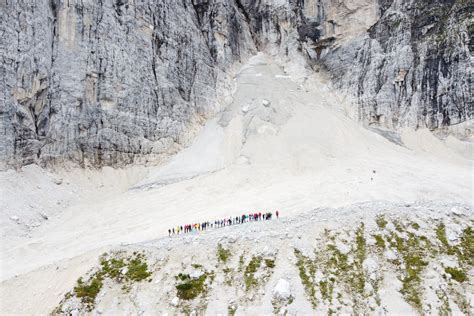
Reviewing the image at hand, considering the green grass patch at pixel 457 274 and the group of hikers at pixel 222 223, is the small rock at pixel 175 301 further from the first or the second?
the green grass patch at pixel 457 274

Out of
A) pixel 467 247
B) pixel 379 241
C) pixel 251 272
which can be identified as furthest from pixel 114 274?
pixel 467 247

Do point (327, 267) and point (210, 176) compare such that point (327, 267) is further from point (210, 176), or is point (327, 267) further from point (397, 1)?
point (397, 1)

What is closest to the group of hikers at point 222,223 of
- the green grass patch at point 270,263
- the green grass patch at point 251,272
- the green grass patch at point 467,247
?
the green grass patch at point 251,272

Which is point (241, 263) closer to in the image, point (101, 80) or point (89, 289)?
point (89, 289)

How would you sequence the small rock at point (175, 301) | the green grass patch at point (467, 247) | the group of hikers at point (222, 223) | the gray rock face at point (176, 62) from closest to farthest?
1. the small rock at point (175, 301)
2. the green grass patch at point (467, 247)
3. the group of hikers at point (222, 223)
4. the gray rock face at point (176, 62)

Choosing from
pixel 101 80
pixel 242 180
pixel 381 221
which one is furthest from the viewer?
pixel 101 80

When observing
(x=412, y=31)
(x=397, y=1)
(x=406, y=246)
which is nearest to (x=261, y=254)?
(x=406, y=246)

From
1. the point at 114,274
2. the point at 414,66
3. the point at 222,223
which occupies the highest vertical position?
the point at 414,66
